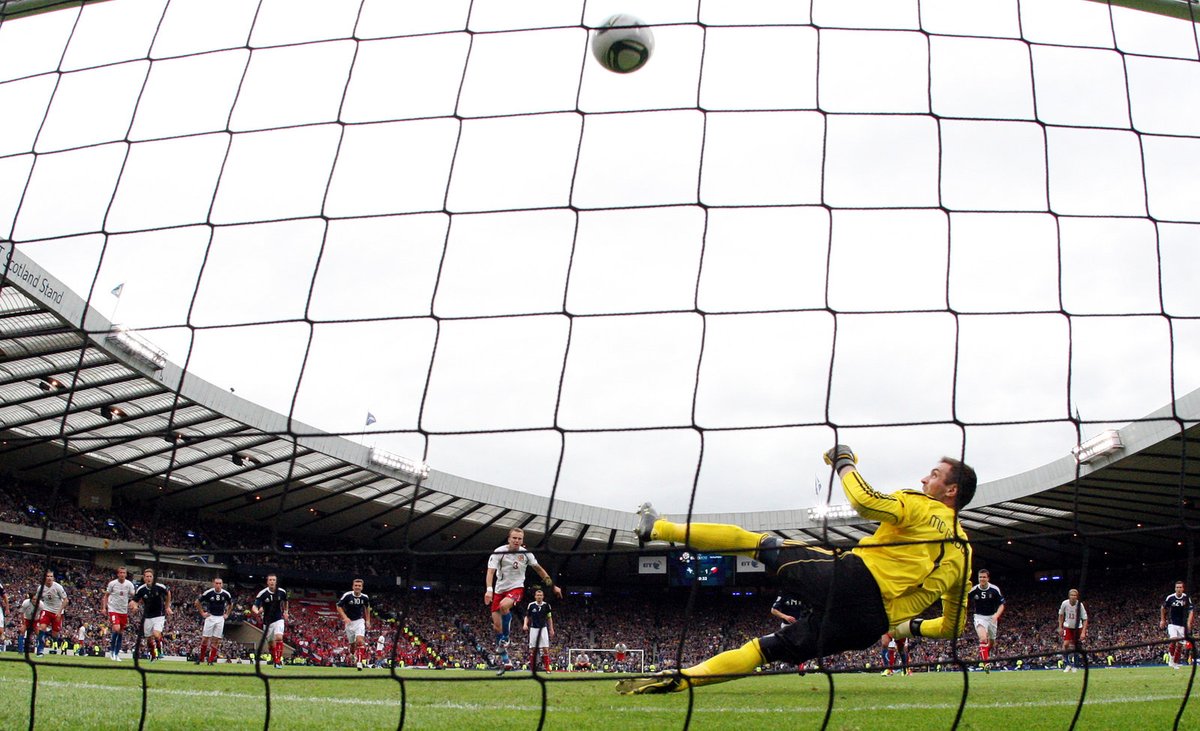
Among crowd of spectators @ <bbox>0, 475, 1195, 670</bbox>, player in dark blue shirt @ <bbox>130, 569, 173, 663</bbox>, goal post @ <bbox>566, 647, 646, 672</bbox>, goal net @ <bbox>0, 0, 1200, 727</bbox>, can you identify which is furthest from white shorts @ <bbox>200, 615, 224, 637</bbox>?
goal post @ <bbox>566, 647, 646, 672</bbox>

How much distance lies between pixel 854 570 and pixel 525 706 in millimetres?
2290

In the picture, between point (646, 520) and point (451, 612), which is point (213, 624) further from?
point (451, 612)

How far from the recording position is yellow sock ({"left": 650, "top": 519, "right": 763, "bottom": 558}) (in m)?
3.76

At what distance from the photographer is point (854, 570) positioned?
370 cm

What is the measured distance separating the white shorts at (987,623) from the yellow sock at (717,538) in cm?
802

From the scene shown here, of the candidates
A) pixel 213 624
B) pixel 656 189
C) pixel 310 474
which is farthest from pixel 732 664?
pixel 310 474

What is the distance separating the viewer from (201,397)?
70.6 feet

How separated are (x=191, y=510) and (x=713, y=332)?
2832 cm

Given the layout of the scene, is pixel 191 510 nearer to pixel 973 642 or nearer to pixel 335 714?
pixel 973 642

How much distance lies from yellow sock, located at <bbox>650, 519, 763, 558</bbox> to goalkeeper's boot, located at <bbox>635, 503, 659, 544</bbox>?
0.22 meters

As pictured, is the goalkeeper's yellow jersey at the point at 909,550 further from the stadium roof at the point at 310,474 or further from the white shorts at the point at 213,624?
the white shorts at the point at 213,624

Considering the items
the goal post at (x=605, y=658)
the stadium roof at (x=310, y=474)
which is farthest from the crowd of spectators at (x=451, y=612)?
the stadium roof at (x=310, y=474)

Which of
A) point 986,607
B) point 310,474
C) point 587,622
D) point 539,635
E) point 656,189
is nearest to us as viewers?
point 539,635

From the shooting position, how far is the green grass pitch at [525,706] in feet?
12.3
